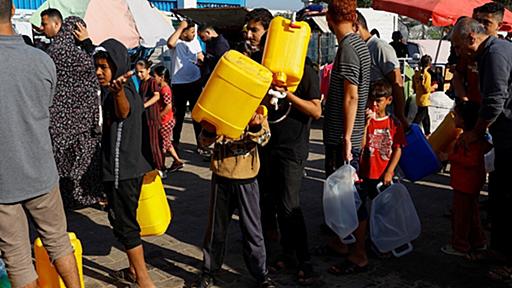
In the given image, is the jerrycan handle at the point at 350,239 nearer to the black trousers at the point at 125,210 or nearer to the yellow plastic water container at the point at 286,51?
the yellow plastic water container at the point at 286,51

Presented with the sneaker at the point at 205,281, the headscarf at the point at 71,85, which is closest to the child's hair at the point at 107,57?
the sneaker at the point at 205,281

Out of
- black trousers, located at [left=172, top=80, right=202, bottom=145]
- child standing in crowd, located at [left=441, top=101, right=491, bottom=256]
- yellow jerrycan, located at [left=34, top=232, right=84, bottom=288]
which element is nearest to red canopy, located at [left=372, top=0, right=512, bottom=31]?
black trousers, located at [left=172, top=80, right=202, bottom=145]

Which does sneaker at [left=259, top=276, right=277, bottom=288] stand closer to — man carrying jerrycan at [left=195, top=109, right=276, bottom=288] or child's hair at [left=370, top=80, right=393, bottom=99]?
man carrying jerrycan at [left=195, top=109, right=276, bottom=288]

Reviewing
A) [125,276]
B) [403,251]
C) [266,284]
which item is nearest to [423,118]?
[403,251]

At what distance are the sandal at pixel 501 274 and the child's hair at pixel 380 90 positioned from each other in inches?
62.5

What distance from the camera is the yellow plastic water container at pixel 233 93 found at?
3.42 meters

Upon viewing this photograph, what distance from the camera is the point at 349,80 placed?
4.16 metres

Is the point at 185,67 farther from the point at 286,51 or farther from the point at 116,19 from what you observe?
the point at 286,51

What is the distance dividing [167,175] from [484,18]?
182 inches

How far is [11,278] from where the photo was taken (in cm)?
339

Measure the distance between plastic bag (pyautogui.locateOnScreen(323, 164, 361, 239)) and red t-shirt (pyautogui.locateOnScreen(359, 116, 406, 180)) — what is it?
365 millimetres

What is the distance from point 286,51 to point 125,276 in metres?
2.15

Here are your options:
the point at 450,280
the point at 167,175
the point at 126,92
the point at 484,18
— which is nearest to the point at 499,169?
the point at 450,280

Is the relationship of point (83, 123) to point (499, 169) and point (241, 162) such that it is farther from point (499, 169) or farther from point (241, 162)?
point (499, 169)
